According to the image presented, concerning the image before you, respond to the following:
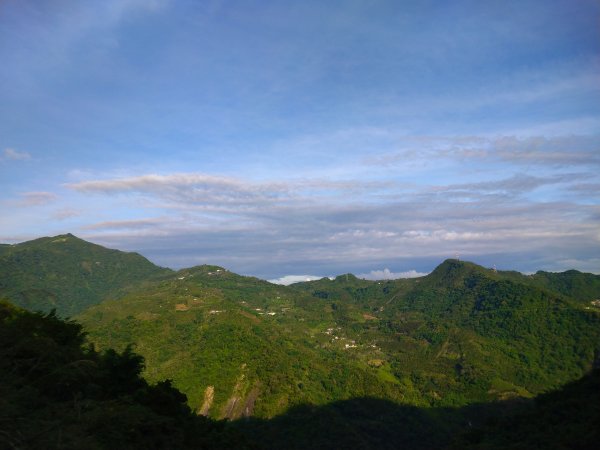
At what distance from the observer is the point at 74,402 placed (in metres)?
19.8

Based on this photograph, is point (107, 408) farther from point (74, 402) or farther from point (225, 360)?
point (225, 360)

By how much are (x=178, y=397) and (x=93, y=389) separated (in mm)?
10266

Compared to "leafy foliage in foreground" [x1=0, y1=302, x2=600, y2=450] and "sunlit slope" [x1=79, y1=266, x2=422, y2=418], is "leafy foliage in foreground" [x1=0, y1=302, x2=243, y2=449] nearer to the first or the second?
"leafy foliage in foreground" [x1=0, y1=302, x2=600, y2=450]

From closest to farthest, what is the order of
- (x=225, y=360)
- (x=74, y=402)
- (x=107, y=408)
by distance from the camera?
(x=74, y=402) → (x=107, y=408) → (x=225, y=360)

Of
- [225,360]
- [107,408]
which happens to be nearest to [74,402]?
[107,408]

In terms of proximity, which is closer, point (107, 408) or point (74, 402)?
→ point (74, 402)

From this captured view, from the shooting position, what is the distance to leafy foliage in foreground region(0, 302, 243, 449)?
599 inches

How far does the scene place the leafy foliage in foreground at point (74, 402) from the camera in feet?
49.9

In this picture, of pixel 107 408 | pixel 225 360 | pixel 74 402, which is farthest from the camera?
pixel 225 360

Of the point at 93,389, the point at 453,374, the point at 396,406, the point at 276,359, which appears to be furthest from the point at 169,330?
the point at 93,389

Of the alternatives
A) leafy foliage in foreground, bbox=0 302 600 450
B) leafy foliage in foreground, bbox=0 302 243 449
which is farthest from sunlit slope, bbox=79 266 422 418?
leafy foliage in foreground, bbox=0 302 243 449

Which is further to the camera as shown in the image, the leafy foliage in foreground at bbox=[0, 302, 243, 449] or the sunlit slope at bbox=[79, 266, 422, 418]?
the sunlit slope at bbox=[79, 266, 422, 418]

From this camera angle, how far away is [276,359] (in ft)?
490

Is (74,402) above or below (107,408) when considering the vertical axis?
above
